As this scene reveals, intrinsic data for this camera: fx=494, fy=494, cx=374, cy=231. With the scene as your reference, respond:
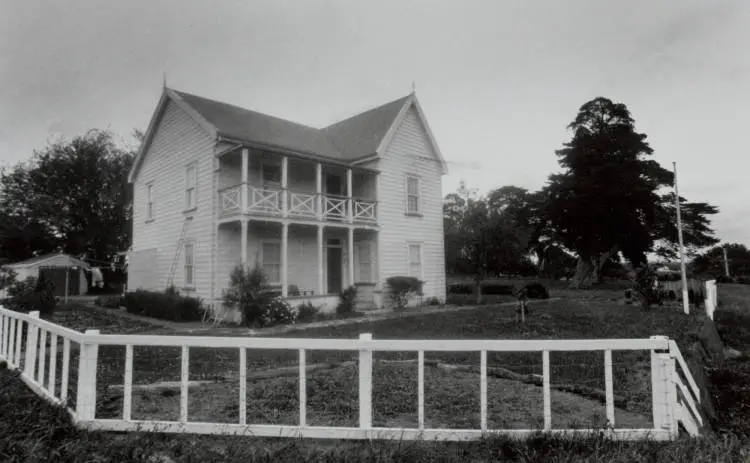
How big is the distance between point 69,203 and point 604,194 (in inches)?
1545

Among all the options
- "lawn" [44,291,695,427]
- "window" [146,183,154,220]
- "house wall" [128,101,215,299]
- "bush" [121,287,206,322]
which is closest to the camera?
"lawn" [44,291,695,427]

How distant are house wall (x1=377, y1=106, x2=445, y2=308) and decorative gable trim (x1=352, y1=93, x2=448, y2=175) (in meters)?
0.16

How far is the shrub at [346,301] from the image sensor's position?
59.9 feet

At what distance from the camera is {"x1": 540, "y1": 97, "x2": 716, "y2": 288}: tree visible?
34469mm

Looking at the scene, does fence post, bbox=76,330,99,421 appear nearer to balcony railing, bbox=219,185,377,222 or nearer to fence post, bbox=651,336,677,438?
fence post, bbox=651,336,677,438

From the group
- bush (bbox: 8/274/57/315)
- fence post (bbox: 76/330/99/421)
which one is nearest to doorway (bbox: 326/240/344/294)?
bush (bbox: 8/274/57/315)

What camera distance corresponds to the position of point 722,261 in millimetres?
47812

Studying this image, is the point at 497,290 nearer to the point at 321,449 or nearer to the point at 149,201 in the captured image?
the point at 149,201

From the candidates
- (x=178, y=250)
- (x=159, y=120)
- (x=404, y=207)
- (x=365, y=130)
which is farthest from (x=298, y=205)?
(x=159, y=120)

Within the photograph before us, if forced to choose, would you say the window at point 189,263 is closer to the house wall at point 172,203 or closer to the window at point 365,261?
the house wall at point 172,203

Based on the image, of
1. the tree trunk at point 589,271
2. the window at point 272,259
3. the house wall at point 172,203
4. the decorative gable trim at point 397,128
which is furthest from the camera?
the tree trunk at point 589,271

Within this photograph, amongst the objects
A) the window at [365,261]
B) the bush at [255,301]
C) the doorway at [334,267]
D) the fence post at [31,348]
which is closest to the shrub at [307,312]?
the bush at [255,301]

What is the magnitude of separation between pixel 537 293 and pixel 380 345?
23.1m

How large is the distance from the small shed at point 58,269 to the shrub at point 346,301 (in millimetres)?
12691
